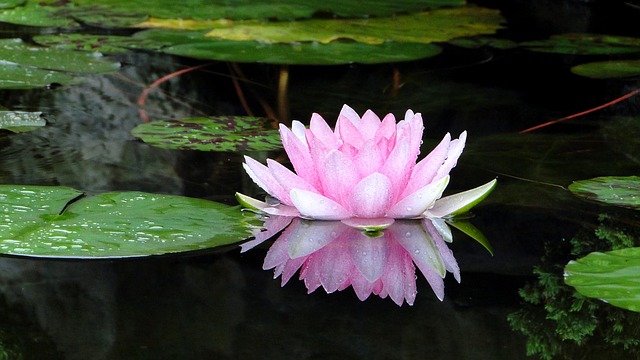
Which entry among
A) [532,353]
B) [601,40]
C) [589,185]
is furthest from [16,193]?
[601,40]

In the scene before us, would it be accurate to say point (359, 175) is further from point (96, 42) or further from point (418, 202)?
point (96, 42)

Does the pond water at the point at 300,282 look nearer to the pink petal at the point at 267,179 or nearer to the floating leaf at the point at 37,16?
the pink petal at the point at 267,179

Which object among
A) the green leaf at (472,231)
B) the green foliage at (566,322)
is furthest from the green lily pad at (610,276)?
the green leaf at (472,231)

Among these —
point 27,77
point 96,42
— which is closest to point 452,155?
point 27,77

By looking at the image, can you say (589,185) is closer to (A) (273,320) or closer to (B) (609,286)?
(B) (609,286)

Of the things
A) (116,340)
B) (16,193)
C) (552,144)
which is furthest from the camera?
(552,144)

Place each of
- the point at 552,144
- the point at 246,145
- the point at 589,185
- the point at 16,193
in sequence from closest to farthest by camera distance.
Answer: the point at 16,193 → the point at 589,185 → the point at 246,145 → the point at 552,144

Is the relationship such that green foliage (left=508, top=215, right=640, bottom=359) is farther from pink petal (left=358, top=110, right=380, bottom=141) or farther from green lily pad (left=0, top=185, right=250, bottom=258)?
green lily pad (left=0, top=185, right=250, bottom=258)

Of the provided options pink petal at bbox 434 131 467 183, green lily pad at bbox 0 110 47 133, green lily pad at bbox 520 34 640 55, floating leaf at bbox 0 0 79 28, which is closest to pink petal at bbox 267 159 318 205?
pink petal at bbox 434 131 467 183
